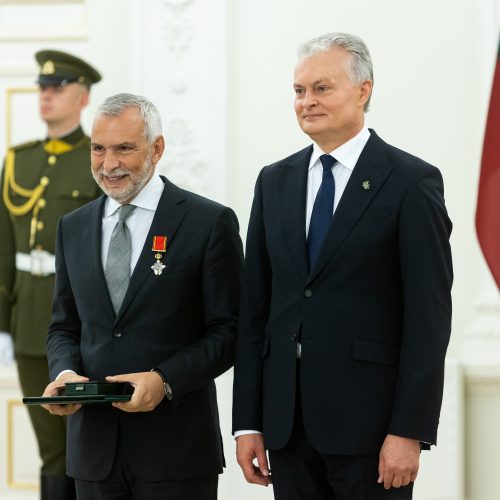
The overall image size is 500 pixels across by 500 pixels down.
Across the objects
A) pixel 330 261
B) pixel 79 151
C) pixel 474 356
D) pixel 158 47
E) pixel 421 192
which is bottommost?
pixel 474 356

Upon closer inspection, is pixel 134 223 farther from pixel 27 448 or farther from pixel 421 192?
pixel 27 448

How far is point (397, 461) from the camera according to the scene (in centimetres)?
222

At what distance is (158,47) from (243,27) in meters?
0.35

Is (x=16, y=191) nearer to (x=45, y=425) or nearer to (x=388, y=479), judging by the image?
(x=45, y=425)

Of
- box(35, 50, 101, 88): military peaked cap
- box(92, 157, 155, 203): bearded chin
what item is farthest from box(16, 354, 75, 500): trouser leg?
box(92, 157, 155, 203): bearded chin

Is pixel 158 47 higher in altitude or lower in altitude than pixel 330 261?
higher

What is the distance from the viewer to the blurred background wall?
429cm

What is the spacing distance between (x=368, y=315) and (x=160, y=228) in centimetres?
55

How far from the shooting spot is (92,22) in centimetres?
466

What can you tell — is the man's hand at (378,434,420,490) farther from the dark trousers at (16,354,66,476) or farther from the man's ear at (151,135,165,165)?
the dark trousers at (16,354,66,476)

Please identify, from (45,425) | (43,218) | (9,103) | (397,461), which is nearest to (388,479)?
(397,461)

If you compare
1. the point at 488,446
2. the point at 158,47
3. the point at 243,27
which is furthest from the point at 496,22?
the point at 488,446

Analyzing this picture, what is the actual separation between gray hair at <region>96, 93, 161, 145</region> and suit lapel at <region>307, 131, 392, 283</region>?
0.50 meters

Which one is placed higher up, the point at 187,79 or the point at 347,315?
the point at 187,79
